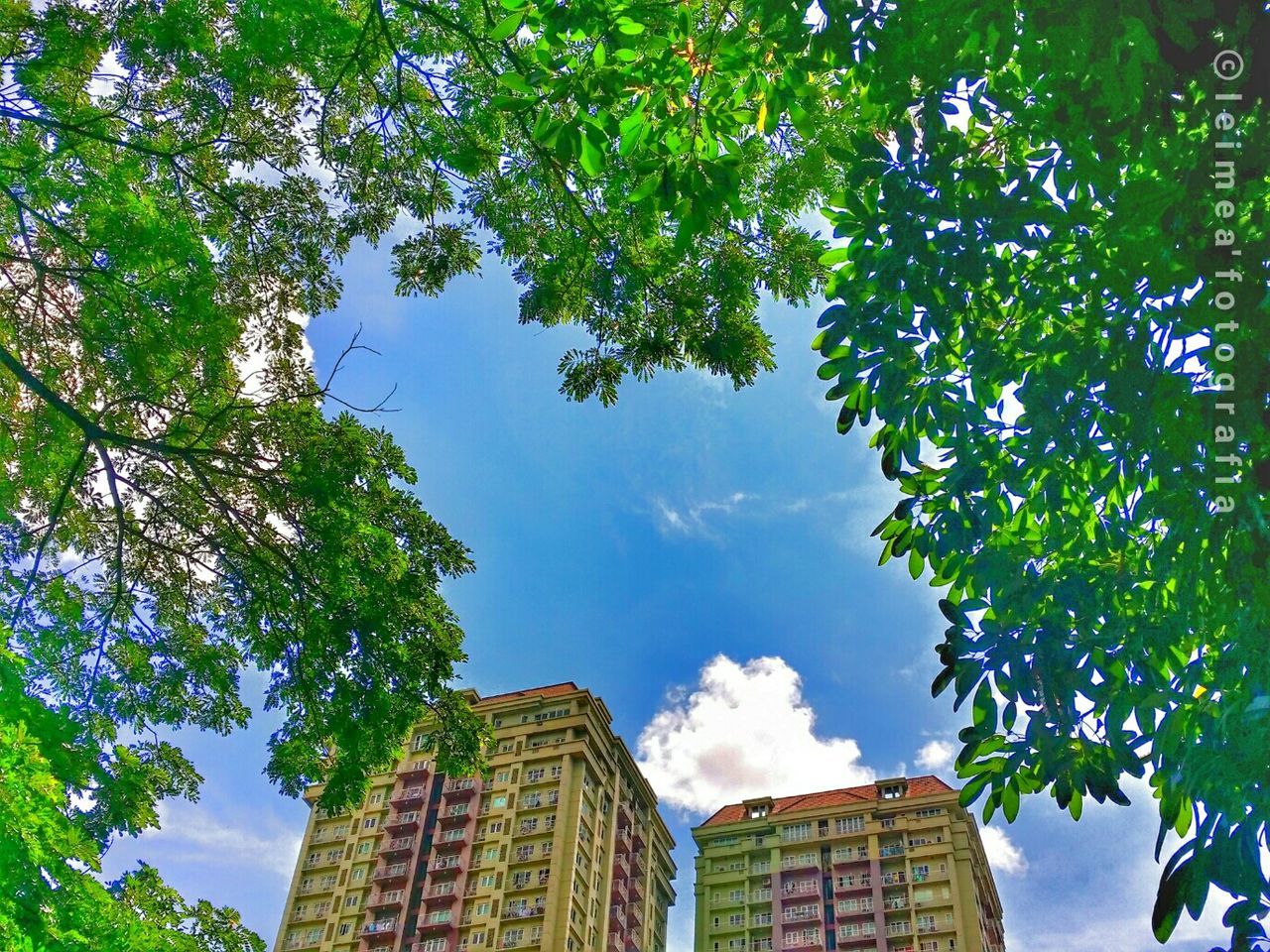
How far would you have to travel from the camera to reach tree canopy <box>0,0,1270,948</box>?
113 inches

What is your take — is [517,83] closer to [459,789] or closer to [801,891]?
[459,789]

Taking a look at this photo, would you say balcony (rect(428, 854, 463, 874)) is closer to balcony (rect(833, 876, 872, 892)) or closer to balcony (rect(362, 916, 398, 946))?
balcony (rect(362, 916, 398, 946))

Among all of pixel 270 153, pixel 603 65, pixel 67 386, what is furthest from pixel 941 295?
pixel 67 386

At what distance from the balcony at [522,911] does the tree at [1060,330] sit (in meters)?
45.0

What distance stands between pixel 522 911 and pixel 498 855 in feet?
11.8

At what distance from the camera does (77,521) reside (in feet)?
25.1

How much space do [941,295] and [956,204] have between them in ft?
1.14

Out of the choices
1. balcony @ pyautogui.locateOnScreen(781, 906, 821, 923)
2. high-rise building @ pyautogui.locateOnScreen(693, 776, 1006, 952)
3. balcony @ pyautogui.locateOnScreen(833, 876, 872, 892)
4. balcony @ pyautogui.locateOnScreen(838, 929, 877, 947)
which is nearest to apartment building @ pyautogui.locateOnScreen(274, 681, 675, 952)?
high-rise building @ pyautogui.locateOnScreen(693, 776, 1006, 952)

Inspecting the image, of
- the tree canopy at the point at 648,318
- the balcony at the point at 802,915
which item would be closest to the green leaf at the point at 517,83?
the tree canopy at the point at 648,318

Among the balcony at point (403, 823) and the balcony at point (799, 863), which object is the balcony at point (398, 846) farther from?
the balcony at point (799, 863)

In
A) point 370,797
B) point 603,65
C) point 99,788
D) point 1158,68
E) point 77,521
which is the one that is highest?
point 370,797

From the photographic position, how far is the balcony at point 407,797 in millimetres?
49656

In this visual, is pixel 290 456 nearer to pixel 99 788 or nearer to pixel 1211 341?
pixel 99 788

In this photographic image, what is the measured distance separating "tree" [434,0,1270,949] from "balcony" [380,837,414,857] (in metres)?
50.8
